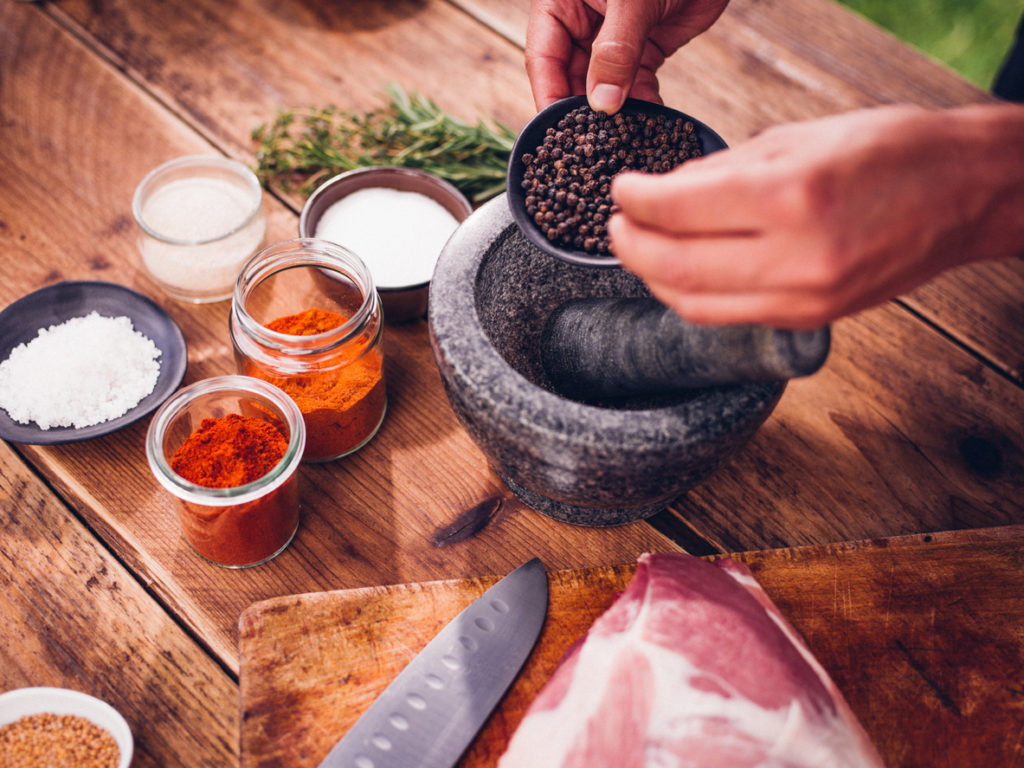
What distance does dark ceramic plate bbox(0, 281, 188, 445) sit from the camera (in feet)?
3.52

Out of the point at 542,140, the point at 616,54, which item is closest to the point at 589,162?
the point at 542,140

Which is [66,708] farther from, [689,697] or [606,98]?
[606,98]

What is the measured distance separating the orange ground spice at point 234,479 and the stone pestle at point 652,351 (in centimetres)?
39

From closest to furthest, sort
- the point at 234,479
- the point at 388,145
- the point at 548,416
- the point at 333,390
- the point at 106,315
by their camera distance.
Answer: the point at 548,416 → the point at 234,479 → the point at 333,390 → the point at 106,315 → the point at 388,145

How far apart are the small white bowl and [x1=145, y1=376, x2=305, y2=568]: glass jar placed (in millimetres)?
214

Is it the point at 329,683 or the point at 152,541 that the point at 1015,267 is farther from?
the point at 152,541

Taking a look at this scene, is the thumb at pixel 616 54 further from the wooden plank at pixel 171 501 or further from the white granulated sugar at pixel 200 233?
the white granulated sugar at pixel 200 233

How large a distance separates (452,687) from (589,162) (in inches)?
25.7

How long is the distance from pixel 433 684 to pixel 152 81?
1.25 meters

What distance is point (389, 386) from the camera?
1.17 m

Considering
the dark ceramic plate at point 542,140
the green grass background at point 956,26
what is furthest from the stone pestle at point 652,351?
the green grass background at point 956,26

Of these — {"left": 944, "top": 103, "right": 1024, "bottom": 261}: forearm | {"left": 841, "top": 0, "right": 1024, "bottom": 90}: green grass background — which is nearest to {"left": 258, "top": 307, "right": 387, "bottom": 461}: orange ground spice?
{"left": 944, "top": 103, "right": 1024, "bottom": 261}: forearm

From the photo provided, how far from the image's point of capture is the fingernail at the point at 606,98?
0.95 meters

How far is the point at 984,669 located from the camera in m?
0.94
